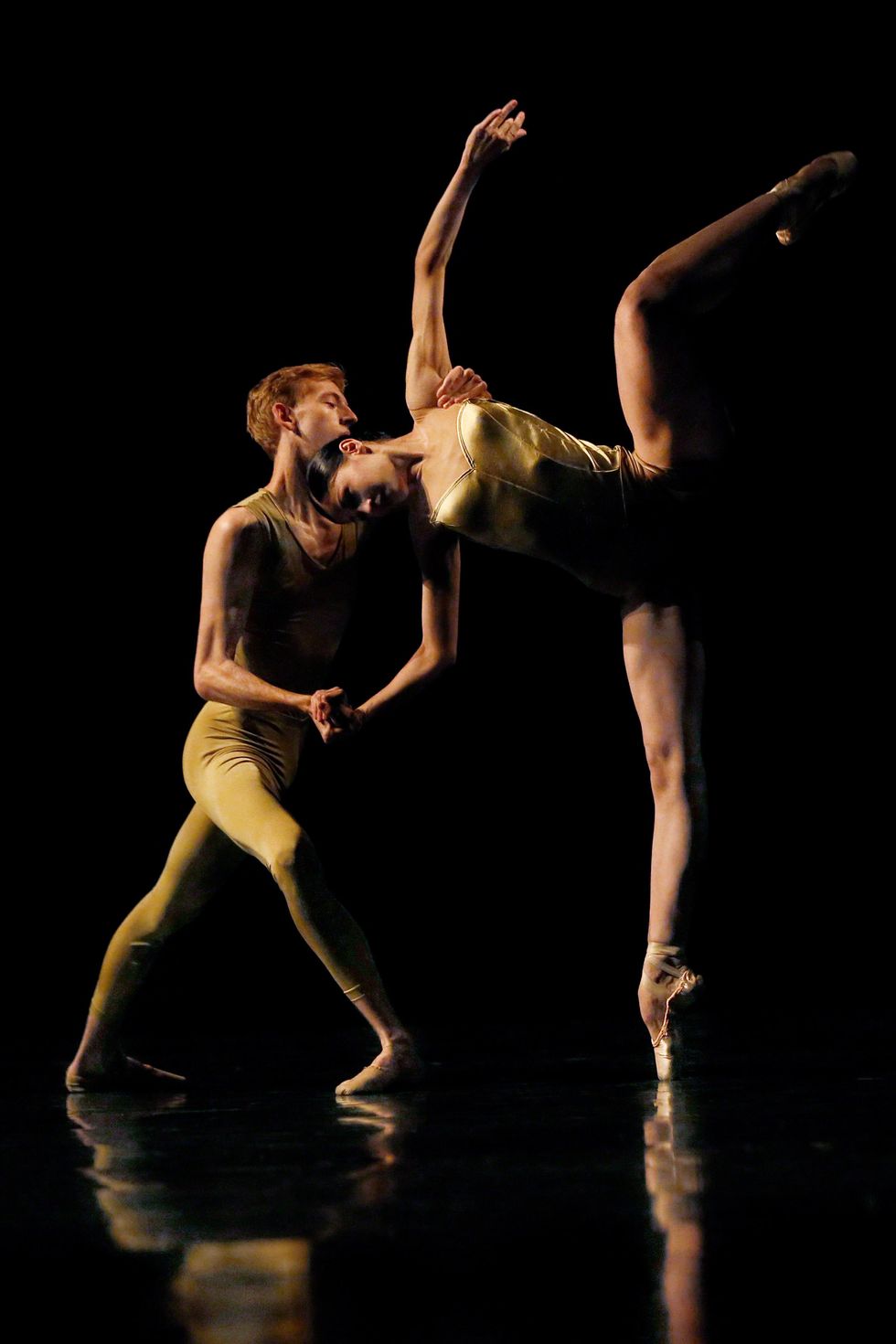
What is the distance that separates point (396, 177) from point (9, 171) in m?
0.94

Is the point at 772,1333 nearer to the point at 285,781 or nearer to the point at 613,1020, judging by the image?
the point at 285,781

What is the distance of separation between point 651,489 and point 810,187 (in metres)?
0.53

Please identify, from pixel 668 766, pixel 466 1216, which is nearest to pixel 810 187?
pixel 668 766

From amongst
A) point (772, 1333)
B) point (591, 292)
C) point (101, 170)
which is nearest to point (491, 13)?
point (591, 292)

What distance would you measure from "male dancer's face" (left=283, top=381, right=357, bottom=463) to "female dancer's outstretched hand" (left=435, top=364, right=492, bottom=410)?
9.4 inches

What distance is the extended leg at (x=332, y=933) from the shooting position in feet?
7.42

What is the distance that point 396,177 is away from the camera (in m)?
3.92

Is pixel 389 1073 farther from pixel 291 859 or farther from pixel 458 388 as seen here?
pixel 458 388

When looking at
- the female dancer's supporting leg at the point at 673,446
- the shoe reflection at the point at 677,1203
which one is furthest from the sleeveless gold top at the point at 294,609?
the shoe reflection at the point at 677,1203

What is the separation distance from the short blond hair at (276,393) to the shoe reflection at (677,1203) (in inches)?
51.9

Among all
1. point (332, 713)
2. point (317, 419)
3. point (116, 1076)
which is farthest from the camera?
point (317, 419)

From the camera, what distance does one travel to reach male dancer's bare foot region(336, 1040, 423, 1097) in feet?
7.26

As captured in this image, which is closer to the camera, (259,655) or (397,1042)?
(397,1042)

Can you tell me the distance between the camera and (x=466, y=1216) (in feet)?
4.33
